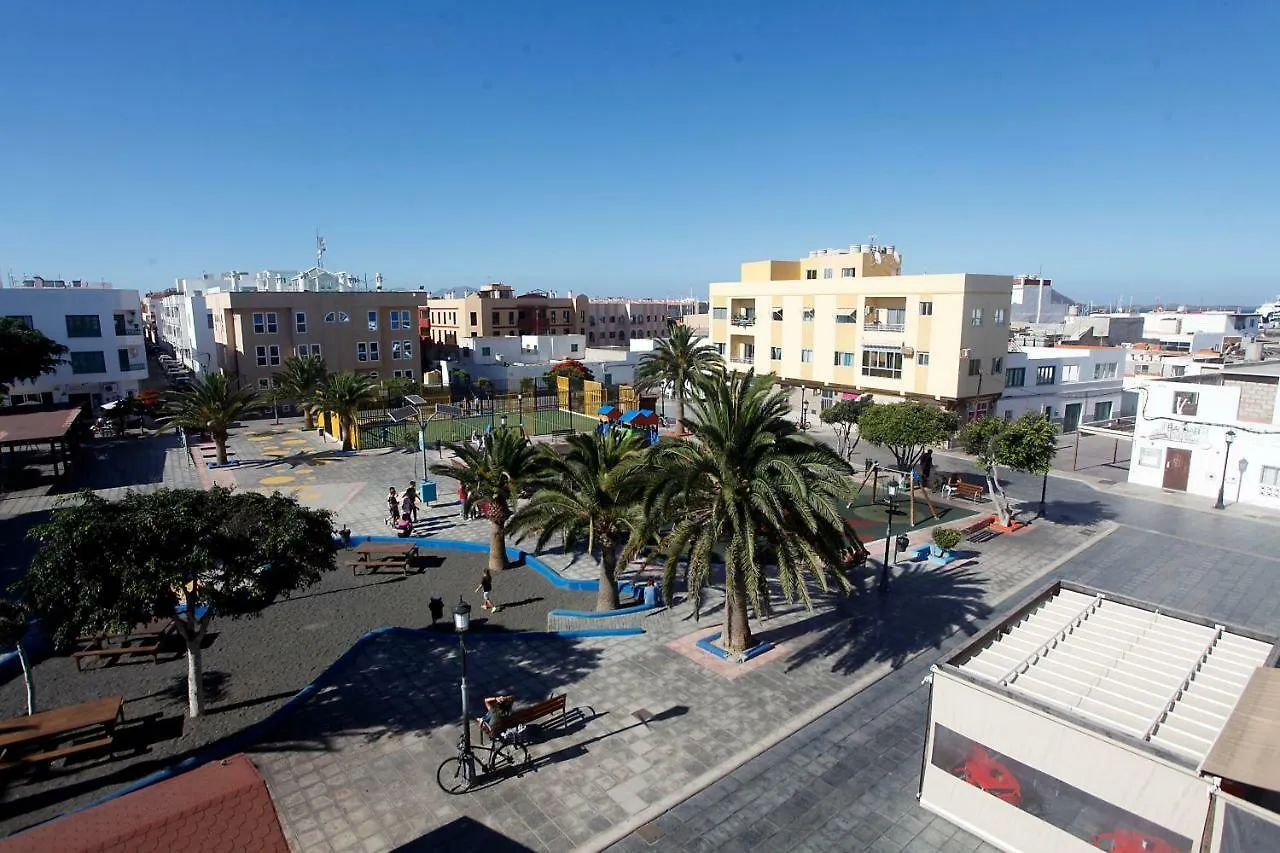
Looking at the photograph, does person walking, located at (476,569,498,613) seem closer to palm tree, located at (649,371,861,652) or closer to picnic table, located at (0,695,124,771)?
palm tree, located at (649,371,861,652)

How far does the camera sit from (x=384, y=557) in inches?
792

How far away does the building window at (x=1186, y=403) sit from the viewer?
2892 cm

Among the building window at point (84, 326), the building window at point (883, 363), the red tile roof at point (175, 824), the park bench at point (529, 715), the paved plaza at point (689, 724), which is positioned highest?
the building window at point (84, 326)

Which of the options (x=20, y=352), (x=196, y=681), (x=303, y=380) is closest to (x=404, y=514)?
(x=196, y=681)

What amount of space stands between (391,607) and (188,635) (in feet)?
19.2

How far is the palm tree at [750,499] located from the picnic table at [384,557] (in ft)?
29.6

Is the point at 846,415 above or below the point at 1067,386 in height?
below

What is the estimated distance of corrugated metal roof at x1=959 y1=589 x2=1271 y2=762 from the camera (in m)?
9.70

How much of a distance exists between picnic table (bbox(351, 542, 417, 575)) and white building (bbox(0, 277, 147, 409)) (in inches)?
1275

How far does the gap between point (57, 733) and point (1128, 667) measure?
1620cm

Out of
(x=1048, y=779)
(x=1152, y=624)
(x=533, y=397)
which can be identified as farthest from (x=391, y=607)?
(x=533, y=397)

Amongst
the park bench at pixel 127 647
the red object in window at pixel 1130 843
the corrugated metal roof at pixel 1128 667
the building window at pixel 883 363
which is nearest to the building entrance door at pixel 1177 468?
the building window at pixel 883 363

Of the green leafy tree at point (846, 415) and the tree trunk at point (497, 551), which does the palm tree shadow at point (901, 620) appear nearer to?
the tree trunk at point (497, 551)

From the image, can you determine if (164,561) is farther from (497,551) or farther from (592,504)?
(497,551)
